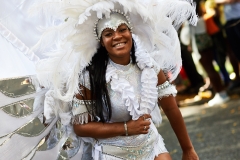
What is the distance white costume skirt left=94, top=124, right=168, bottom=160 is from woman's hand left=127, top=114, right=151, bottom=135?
9cm

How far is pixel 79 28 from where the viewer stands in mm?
2812

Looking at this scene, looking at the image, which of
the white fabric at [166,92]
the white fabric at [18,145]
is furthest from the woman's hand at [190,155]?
the white fabric at [18,145]

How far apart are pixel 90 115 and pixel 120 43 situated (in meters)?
0.46

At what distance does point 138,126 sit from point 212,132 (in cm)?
327

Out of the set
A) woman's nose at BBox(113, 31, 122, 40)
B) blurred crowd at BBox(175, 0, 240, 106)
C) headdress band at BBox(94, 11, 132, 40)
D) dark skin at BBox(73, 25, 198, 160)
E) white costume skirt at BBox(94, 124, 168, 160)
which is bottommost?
blurred crowd at BBox(175, 0, 240, 106)

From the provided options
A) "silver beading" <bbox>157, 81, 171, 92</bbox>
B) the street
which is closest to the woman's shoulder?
"silver beading" <bbox>157, 81, 171, 92</bbox>

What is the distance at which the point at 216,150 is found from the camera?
17.0ft

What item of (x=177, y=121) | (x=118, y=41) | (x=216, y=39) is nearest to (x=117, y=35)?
(x=118, y=41)

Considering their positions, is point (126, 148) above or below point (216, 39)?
above

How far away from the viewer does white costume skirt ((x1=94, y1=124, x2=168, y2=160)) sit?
2.94m

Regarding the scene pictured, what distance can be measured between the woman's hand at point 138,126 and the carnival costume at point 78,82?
3cm

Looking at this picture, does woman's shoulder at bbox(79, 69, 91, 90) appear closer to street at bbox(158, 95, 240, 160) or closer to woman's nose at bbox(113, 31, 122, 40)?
woman's nose at bbox(113, 31, 122, 40)

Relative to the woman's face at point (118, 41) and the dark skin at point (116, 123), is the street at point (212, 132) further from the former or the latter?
the woman's face at point (118, 41)

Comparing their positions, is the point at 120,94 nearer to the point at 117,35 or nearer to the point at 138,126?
the point at 138,126
